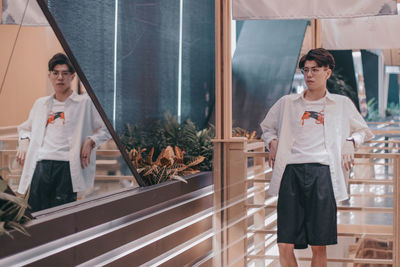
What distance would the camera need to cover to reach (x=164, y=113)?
6.02 m

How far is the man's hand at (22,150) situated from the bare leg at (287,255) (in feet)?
5.32

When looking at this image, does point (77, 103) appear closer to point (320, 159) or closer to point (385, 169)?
point (320, 159)

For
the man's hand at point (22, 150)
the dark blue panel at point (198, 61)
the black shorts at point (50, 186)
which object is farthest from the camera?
the dark blue panel at point (198, 61)

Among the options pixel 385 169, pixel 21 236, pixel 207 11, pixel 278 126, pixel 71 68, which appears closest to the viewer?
pixel 21 236

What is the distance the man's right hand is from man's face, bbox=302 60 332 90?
1.68m

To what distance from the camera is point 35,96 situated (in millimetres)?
2941

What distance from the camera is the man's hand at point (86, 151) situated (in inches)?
134

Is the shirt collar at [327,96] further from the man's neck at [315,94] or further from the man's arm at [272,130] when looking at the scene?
the man's arm at [272,130]

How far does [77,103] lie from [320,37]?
3711 mm

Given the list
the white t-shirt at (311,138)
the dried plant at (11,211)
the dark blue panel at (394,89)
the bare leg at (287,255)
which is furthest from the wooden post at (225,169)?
the dark blue panel at (394,89)

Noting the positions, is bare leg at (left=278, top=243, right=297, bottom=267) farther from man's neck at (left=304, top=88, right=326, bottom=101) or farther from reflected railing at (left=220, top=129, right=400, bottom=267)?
man's neck at (left=304, top=88, right=326, bottom=101)

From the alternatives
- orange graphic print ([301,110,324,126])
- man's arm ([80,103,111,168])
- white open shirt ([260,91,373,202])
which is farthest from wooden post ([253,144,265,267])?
man's arm ([80,103,111,168])

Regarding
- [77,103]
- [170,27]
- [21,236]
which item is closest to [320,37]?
[170,27]

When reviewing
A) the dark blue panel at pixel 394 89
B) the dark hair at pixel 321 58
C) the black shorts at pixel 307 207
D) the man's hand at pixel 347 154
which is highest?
the dark blue panel at pixel 394 89
